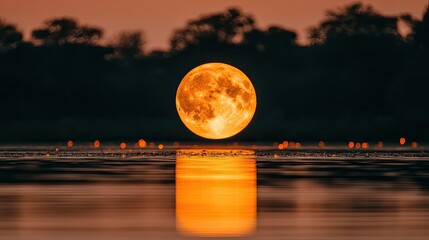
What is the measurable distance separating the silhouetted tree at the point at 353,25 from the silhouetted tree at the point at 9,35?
1313 inches

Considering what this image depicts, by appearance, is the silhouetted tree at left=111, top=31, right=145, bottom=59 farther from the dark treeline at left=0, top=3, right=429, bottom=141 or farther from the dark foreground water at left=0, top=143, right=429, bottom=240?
the dark foreground water at left=0, top=143, right=429, bottom=240

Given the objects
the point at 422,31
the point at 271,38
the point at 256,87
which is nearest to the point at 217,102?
the point at 256,87

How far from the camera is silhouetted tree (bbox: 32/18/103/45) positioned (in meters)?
153

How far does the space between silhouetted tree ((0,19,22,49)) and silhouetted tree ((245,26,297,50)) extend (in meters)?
25.5

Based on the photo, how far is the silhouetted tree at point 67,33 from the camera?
501ft

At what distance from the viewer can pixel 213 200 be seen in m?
37.1

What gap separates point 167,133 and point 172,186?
82.0m

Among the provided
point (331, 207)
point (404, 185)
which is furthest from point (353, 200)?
point (404, 185)

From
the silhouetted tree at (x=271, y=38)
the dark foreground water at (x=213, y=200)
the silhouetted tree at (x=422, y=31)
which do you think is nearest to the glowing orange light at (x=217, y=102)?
the dark foreground water at (x=213, y=200)

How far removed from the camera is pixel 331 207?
34938 mm

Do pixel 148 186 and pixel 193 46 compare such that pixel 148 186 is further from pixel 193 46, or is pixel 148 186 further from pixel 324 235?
pixel 193 46

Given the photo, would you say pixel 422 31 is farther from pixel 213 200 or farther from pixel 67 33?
pixel 213 200

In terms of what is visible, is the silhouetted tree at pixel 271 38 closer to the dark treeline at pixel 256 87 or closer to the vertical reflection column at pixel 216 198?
the dark treeline at pixel 256 87

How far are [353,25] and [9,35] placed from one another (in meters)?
38.4
